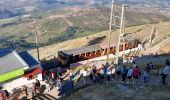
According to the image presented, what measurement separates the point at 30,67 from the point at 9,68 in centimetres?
308

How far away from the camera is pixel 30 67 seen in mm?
42000

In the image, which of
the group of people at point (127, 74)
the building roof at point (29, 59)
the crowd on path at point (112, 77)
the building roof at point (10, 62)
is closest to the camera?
the group of people at point (127, 74)

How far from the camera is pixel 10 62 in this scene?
4234cm

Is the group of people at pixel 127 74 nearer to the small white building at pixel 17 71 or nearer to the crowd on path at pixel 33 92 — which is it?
the crowd on path at pixel 33 92

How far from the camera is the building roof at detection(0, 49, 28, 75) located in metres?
40.0

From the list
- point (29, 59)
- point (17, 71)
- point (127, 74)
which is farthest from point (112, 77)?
point (29, 59)

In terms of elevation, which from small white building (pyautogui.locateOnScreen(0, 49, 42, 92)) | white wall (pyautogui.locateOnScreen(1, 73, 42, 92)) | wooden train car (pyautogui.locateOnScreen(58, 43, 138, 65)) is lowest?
wooden train car (pyautogui.locateOnScreen(58, 43, 138, 65))

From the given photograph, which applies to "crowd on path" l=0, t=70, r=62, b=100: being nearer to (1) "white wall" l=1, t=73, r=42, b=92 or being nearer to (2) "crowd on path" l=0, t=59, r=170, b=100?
(2) "crowd on path" l=0, t=59, r=170, b=100

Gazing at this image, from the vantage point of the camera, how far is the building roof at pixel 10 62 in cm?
4003

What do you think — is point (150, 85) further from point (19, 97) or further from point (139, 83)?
point (19, 97)

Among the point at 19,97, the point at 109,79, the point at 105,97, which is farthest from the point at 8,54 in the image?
the point at 105,97

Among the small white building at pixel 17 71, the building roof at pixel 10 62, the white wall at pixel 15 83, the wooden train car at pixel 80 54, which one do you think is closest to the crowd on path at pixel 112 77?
the white wall at pixel 15 83

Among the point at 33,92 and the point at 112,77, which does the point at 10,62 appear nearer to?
the point at 33,92

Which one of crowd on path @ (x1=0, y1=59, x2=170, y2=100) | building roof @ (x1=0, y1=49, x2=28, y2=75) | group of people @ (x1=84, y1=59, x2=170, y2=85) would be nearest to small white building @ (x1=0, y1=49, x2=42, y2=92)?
building roof @ (x1=0, y1=49, x2=28, y2=75)
